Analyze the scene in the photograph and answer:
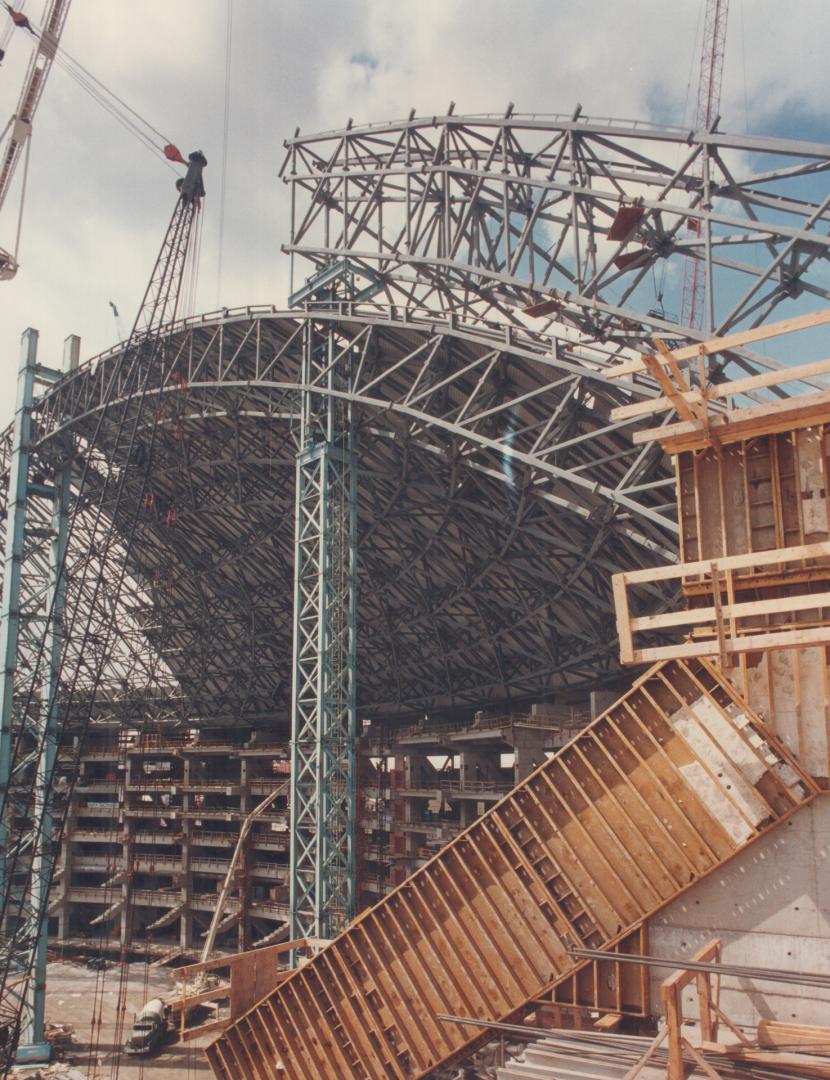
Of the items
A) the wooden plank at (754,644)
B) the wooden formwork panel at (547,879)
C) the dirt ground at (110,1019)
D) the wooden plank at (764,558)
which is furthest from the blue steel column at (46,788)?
the wooden plank at (764,558)

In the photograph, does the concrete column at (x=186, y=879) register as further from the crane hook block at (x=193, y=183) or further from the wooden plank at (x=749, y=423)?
the wooden plank at (x=749, y=423)

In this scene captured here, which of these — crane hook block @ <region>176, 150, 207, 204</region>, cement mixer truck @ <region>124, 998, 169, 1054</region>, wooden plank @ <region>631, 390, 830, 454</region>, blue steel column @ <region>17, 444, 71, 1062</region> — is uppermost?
crane hook block @ <region>176, 150, 207, 204</region>

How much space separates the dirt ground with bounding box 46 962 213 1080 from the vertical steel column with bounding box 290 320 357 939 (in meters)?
12.8

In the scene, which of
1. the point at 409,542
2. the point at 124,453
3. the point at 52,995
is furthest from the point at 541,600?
the point at 52,995

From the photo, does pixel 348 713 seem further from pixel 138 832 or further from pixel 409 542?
pixel 138 832

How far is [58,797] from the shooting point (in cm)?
6128

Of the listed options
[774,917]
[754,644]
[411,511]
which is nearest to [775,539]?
[754,644]

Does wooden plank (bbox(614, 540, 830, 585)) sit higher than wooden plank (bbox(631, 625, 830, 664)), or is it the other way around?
wooden plank (bbox(614, 540, 830, 585))

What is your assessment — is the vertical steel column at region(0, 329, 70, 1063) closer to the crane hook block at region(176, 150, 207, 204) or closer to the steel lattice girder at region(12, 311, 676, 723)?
the steel lattice girder at region(12, 311, 676, 723)

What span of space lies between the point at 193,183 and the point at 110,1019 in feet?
122

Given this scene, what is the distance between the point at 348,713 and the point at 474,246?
14.3m

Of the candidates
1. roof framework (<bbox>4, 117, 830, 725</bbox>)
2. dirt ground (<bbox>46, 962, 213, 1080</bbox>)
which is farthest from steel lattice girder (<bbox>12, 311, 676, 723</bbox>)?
dirt ground (<bbox>46, 962, 213, 1080</bbox>)

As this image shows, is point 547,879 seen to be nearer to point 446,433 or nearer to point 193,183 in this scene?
point 446,433

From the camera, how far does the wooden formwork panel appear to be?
1261cm
